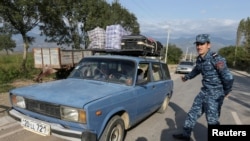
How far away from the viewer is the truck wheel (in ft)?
14.1

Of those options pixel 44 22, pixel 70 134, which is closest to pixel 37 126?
pixel 70 134

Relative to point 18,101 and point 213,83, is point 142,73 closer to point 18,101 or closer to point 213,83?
point 213,83

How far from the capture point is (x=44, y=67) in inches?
573

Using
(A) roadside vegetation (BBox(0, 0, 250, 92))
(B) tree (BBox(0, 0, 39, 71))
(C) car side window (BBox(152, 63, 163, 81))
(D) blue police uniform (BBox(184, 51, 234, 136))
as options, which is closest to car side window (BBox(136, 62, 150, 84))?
(C) car side window (BBox(152, 63, 163, 81))

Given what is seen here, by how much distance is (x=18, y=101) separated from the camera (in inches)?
184

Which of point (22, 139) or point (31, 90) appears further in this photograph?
point (22, 139)

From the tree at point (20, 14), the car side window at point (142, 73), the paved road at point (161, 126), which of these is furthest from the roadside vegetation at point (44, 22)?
the car side window at point (142, 73)

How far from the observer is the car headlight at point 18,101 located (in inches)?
181

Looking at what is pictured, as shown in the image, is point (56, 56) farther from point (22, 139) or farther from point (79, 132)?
point (79, 132)

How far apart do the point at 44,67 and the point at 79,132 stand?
1139 centimetres

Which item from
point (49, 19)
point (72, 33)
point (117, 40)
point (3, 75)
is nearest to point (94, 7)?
point (72, 33)

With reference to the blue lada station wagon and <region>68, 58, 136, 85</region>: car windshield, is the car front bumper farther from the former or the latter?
<region>68, 58, 136, 85</region>: car windshield

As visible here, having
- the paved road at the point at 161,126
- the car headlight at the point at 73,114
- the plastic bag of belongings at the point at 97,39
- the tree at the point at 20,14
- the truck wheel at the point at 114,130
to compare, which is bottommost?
the paved road at the point at 161,126

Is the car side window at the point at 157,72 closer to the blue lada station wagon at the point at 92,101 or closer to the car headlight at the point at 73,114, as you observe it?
the blue lada station wagon at the point at 92,101
